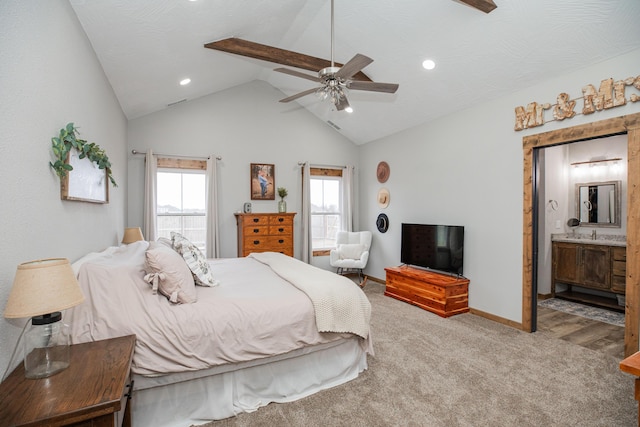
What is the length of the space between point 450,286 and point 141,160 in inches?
193

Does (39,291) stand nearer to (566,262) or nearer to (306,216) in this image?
(306,216)

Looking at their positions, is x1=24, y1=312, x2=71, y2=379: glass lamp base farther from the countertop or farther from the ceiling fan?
the countertop

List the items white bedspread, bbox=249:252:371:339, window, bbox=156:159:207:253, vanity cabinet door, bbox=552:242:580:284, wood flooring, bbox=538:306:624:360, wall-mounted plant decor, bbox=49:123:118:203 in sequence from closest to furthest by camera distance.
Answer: wall-mounted plant decor, bbox=49:123:118:203 → white bedspread, bbox=249:252:371:339 → wood flooring, bbox=538:306:624:360 → vanity cabinet door, bbox=552:242:580:284 → window, bbox=156:159:207:253

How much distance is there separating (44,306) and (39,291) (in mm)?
60

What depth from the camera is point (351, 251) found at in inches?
231

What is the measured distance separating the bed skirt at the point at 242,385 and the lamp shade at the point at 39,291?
0.86 metres

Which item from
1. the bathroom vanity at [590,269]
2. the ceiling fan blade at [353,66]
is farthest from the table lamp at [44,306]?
the bathroom vanity at [590,269]

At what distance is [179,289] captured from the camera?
7.03 ft

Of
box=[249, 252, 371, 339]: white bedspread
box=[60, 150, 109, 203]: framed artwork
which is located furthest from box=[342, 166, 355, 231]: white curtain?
box=[60, 150, 109, 203]: framed artwork

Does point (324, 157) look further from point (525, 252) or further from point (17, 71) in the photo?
point (17, 71)

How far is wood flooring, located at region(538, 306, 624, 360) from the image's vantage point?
3170mm

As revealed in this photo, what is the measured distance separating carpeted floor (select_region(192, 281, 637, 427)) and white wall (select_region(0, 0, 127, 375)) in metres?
1.51

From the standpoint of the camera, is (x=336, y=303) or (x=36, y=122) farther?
(x=336, y=303)

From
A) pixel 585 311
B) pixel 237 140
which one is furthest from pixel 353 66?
pixel 585 311
